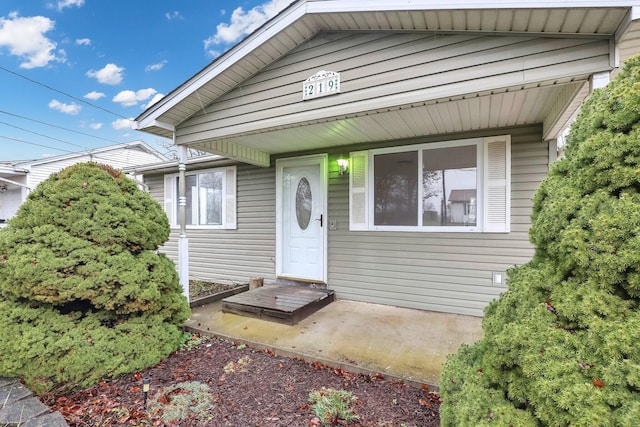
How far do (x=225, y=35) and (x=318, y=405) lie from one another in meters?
14.2

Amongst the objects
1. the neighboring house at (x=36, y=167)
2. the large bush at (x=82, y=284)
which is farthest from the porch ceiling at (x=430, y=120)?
the neighboring house at (x=36, y=167)

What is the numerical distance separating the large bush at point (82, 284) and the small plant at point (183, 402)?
0.57 meters

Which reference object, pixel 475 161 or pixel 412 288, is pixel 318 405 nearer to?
pixel 412 288

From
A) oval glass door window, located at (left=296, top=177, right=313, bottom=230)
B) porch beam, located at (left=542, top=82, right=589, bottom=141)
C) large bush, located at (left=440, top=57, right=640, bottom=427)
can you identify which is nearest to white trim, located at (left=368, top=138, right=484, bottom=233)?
porch beam, located at (left=542, top=82, right=589, bottom=141)

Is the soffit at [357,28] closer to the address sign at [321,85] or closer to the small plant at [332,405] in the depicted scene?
the address sign at [321,85]

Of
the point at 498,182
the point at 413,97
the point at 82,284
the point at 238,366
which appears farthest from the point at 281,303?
the point at 498,182

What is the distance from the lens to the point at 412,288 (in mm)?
4176

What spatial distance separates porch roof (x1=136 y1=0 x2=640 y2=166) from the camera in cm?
208

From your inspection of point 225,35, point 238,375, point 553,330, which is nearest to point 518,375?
point 553,330

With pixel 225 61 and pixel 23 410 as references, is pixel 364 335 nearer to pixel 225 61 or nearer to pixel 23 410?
pixel 23 410

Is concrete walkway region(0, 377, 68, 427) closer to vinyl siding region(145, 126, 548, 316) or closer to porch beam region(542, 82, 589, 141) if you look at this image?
vinyl siding region(145, 126, 548, 316)

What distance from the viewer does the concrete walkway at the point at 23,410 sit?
1811 mm

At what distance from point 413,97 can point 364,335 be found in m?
2.50

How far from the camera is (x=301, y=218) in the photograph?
16.8 ft
